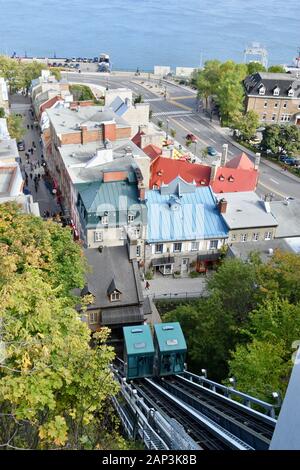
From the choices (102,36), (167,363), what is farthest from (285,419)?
(102,36)

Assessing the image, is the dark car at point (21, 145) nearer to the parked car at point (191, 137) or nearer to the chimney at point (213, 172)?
the parked car at point (191, 137)

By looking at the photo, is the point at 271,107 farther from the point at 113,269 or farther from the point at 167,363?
the point at 167,363

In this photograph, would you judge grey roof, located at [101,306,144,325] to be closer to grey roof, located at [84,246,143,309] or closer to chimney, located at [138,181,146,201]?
grey roof, located at [84,246,143,309]

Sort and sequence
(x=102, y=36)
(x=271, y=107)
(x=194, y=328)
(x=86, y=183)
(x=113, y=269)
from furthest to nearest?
(x=102, y=36)
(x=271, y=107)
(x=86, y=183)
(x=113, y=269)
(x=194, y=328)

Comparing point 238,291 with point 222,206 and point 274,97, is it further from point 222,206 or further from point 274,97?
point 274,97

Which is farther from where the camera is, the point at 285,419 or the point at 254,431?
the point at 254,431

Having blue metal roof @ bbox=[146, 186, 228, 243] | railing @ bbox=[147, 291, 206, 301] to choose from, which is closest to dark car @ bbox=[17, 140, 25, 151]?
blue metal roof @ bbox=[146, 186, 228, 243]

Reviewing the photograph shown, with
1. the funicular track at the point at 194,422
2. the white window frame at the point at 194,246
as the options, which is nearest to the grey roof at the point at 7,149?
the white window frame at the point at 194,246
